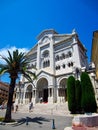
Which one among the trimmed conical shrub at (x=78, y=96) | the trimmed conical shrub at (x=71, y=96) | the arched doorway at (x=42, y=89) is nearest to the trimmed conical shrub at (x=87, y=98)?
the trimmed conical shrub at (x=78, y=96)

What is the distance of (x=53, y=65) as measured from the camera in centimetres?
3400

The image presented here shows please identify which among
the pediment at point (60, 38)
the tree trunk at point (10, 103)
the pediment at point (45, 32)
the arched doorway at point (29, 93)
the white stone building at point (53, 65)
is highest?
the pediment at point (45, 32)

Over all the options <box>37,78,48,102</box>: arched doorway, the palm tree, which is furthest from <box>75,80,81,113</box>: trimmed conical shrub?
<box>37,78,48,102</box>: arched doorway

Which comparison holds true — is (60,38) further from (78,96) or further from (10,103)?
(10,103)

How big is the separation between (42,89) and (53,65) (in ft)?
22.5

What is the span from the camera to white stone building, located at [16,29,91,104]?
99.0 ft

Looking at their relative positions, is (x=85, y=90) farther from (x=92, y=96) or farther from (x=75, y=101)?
(x=75, y=101)

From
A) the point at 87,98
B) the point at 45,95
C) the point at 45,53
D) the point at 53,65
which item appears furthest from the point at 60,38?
the point at 87,98

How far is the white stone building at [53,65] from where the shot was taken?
3017 centimetres

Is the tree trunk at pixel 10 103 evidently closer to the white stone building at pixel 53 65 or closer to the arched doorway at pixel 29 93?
the white stone building at pixel 53 65

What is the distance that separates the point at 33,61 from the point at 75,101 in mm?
23752

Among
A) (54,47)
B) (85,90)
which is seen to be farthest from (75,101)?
(54,47)

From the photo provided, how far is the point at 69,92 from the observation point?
20641 millimetres

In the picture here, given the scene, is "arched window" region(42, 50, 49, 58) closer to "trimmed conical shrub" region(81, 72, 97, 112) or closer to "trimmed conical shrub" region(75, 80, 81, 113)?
"trimmed conical shrub" region(75, 80, 81, 113)
